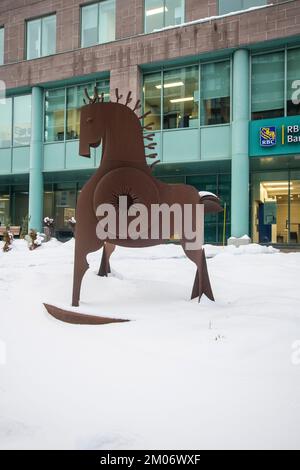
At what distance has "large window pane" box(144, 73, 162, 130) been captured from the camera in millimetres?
17688

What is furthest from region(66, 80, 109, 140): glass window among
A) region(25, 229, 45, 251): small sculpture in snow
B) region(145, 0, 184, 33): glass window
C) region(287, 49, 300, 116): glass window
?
region(25, 229, 45, 251): small sculpture in snow

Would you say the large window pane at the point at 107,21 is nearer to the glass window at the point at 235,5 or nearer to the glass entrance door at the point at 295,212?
the glass window at the point at 235,5

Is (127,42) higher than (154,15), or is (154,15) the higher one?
(154,15)

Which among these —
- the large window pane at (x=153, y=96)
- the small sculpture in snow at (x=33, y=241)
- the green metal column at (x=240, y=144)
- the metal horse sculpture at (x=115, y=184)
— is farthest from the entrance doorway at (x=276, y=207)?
the metal horse sculpture at (x=115, y=184)

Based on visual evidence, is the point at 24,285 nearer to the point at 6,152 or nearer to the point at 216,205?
the point at 216,205

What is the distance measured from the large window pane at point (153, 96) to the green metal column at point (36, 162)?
18.8 ft

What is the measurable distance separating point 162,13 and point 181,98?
416 cm

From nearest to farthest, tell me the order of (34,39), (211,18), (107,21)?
(211,18) → (107,21) → (34,39)

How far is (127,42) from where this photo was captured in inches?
691

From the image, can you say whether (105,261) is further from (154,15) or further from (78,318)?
(154,15)

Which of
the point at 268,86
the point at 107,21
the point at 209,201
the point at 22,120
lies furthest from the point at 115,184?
the point at 22,120

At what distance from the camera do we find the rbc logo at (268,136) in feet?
49.0

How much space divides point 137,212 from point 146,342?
165cm

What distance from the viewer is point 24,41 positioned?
67.5ft
